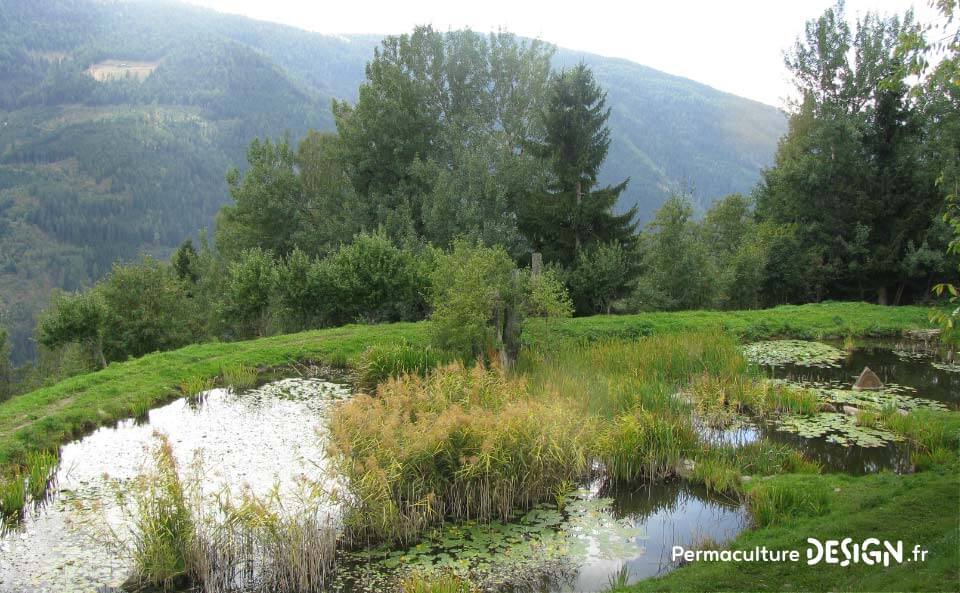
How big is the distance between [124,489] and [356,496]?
3.86 m

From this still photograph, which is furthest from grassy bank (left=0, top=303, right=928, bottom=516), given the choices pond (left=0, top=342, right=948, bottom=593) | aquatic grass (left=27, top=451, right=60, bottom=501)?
pond (left=0, top=342, right=948, bottom=593)

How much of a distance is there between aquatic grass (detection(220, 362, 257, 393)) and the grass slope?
307 mm

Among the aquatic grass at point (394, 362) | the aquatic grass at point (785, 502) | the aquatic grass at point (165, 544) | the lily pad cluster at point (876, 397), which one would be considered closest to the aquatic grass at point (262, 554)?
the aquatic grass at point (165, 544)

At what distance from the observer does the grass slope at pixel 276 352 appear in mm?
12406

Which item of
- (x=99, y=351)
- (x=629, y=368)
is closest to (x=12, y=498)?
(x=629, y=368)

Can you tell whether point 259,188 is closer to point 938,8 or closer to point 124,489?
point 124,489

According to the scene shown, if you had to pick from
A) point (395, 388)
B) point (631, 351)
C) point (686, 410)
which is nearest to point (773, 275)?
point (631, 351)

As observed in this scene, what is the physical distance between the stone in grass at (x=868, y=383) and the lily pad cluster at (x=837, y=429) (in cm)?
257

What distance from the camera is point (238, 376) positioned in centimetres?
1576

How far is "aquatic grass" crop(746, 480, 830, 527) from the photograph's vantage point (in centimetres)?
764

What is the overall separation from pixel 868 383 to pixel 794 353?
13.7 feet

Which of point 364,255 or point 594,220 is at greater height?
point 594,220

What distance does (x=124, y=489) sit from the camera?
30.4ft

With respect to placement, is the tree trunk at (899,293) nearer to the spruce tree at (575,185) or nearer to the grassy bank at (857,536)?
the spruce tree at (575,185)
